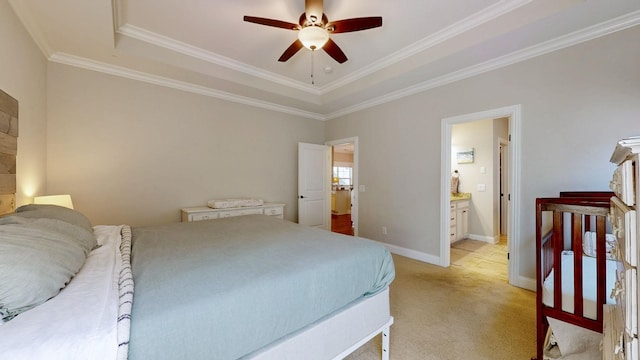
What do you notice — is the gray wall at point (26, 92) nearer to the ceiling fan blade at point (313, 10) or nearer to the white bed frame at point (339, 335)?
the ceiling fan blade at point (313, 10)

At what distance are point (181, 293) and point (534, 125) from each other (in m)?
3.48

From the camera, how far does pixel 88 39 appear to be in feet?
8.12

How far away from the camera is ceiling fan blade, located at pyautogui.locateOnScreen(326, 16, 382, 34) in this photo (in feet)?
6.57

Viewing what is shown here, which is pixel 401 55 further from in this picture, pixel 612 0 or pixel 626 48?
pixel 626 48

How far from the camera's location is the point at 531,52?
2.63m

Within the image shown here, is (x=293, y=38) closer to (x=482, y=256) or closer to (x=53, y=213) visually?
(x=53, y=213)

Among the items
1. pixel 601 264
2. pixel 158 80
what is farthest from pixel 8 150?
pixel 601 264

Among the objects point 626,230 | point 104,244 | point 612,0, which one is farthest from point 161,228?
point 612,0

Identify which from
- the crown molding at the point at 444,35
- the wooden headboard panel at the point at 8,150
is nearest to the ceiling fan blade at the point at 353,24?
the crown molding at the point at 444,35

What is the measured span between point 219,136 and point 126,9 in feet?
6.11

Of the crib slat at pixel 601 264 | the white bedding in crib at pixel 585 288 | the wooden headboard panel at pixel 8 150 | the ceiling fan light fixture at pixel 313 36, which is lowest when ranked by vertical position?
the white bedding in crib at pixel 585 288

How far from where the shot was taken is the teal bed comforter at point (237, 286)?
36.8 inches

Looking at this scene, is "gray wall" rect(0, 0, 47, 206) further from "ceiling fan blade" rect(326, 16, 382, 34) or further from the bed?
"ceiling fan blade" rect(326, 16, 382, 34)

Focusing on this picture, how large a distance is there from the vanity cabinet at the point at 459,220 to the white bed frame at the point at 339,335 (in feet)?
10.6
